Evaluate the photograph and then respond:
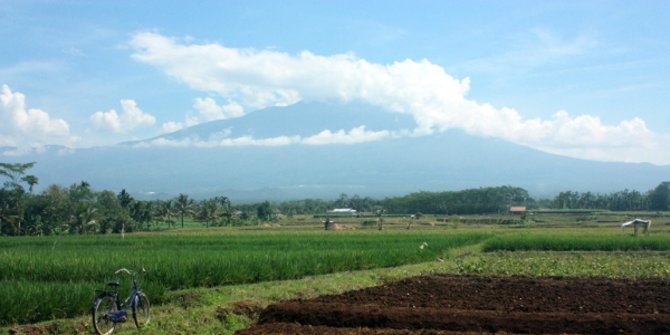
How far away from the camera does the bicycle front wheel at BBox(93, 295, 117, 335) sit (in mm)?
9586

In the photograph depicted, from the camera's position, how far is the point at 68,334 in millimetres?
10227

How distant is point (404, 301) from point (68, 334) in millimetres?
6436

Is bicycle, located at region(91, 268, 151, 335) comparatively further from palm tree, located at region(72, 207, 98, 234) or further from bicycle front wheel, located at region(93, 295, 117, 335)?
palm tree, located at region(72, 207, 98, 234)

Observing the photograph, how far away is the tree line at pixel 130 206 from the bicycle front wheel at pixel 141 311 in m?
41.7

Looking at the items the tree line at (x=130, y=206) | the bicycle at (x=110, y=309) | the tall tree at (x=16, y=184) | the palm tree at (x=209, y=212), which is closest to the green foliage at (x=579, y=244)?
the bicycle at (x=110, y=309)

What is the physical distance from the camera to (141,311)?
10.7 metres

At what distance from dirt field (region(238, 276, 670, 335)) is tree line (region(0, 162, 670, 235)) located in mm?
41756

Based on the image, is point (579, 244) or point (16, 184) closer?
point (579, 244)

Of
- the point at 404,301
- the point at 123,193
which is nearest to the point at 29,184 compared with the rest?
the point at 123,193

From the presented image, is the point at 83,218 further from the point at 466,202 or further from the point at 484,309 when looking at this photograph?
the point at 466,202

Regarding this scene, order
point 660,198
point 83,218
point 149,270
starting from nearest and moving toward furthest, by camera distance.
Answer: point 149,270, point 83,218, point 660,198

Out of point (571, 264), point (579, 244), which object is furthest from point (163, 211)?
point (571, 264)

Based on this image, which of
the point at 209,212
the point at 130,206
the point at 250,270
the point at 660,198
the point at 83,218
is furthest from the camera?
the point at 660,198

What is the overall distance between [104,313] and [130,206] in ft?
176
